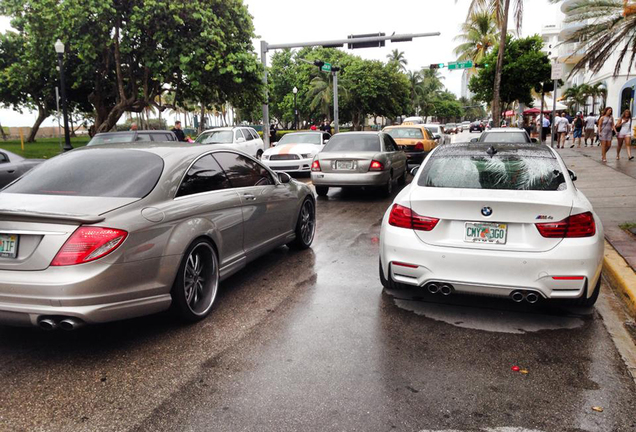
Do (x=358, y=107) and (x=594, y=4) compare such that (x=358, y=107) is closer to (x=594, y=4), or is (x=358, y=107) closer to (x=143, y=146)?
(x=594, y=4)

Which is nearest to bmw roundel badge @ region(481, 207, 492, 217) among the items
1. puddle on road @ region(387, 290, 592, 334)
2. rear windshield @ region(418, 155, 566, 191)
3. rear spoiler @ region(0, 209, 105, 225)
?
rear windshield @ region(418, 155, 566, 191)

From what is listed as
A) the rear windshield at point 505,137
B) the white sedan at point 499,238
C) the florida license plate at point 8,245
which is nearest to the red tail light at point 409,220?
the white sedan at point 499,238

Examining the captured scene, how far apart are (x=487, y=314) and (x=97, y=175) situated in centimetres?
360

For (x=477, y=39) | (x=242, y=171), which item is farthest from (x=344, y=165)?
(x=477, y=39)

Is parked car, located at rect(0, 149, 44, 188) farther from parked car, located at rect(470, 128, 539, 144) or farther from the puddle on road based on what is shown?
parked car, located at rect(470, 128, 539, 144)

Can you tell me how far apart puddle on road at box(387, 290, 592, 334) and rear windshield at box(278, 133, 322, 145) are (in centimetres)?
1166

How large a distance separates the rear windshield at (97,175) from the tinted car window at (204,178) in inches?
10.6

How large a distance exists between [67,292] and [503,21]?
1096 inches

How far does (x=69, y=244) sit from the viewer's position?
3387 mm

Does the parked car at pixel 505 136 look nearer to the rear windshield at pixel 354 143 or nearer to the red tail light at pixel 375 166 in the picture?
the rear windshield at pixel 354 143

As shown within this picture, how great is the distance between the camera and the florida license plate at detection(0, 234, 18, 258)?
344cm

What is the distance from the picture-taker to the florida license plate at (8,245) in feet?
11.3

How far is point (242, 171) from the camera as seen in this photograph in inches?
216

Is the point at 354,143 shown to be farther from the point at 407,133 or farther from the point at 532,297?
the point at 532,297
